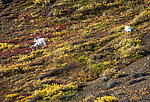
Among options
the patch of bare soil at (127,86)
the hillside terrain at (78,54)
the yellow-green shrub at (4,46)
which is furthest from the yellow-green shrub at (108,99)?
the yellow-green shrub at (4,46)

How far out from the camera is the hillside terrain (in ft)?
53.2

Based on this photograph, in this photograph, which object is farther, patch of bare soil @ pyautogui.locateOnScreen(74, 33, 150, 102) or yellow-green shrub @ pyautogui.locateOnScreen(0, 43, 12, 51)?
yellow-green shrub @ pyautogui.locateOnScreen(0, 43, 12, 51)

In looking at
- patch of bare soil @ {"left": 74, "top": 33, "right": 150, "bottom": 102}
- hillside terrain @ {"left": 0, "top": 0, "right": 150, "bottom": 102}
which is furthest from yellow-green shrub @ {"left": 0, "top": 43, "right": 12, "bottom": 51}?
patch of bare soil @ {"left": 74, "top": 33, "right": 150, "bottom": 102}


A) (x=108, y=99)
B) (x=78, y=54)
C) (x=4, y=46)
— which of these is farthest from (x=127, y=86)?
(x=4, y=46)

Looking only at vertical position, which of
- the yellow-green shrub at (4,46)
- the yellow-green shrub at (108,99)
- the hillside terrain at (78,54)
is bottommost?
the yellow-green shrub at (4,46)

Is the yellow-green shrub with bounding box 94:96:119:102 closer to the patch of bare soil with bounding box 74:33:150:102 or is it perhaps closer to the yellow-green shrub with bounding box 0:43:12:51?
the patch of bare soil with bounding box 74:33:150:102

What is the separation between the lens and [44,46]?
32.5m

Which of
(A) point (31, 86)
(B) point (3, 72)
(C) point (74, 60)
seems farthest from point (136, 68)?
(B) point (3, 72)

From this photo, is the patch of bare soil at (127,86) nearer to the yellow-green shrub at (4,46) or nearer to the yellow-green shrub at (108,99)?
the yellow-green shrub at (108,99)

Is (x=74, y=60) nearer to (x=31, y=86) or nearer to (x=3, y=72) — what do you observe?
(x=31, y=86)

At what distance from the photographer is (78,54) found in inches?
1028

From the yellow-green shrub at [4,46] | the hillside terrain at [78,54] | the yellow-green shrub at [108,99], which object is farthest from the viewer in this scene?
the yellow-green shrub at [4,46]

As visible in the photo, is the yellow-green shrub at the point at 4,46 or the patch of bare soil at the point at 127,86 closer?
the patch of bare soil at the point at 127,86

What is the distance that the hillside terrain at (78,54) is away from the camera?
1622 cm
